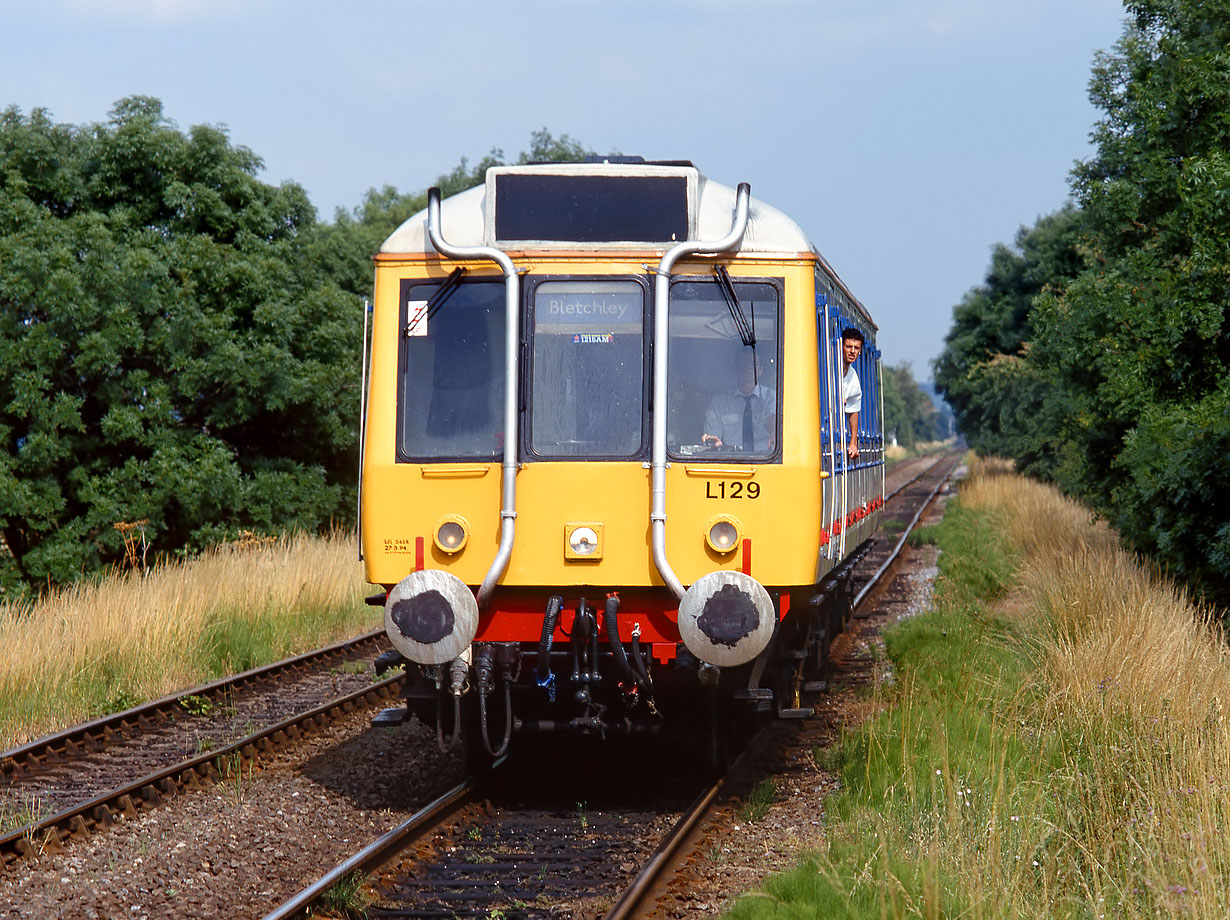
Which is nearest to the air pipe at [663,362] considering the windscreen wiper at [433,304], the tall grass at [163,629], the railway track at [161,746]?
the windscreen wiper at [433,304]

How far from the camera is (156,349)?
64.7 ft

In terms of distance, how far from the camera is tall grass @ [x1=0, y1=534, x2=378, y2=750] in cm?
1066

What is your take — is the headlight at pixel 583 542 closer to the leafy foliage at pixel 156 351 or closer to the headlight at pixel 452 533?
the headlight at pixel 452 533

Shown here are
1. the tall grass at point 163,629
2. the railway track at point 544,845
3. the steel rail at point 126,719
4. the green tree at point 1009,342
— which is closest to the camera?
the railway track at point 544,845

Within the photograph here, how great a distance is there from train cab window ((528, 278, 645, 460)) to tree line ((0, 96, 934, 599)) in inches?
336

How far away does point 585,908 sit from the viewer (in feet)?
19.9

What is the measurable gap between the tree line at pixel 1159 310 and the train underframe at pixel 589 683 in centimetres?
430

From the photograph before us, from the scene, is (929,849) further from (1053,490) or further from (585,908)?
(1053,490)

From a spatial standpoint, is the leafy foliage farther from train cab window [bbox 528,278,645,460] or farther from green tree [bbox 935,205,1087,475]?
green tree [bbox 935,205,1087,475]

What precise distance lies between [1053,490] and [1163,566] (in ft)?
60.1

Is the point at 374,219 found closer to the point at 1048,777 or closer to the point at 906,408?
the point at 1048,777

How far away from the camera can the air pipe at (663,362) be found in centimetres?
734

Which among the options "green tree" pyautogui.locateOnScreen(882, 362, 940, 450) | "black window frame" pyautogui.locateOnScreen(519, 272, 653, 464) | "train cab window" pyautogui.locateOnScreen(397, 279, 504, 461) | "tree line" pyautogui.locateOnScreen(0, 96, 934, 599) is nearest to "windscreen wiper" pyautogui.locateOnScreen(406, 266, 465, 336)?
"train cab window" pyautogui.locateOnScreen(397, 279, 504, 461)

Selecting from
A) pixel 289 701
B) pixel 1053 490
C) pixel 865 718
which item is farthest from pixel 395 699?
pixel 1053 490
